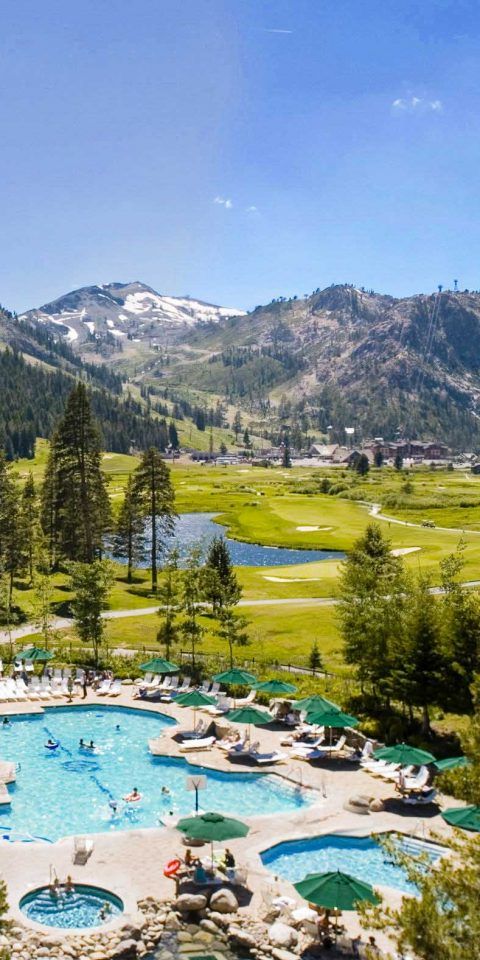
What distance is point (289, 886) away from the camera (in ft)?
76.8

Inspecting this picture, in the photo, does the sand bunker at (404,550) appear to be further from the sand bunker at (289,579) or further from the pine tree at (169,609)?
the pine tree at (169,609)

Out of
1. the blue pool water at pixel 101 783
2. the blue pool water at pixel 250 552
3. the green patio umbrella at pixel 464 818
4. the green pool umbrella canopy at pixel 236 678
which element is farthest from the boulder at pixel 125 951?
the blue pool water at pixel 250 552

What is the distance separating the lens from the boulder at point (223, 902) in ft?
71.2

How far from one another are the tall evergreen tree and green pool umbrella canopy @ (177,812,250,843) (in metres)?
49.6

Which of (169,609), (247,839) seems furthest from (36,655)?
(247,839)

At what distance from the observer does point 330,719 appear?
34.3 meters

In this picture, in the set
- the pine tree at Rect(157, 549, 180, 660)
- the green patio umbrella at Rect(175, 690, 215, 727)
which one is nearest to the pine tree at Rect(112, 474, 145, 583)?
the pine tree at Rect(157, 549, 180, 660)

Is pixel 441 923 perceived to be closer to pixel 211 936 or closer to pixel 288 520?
pixel 211 936

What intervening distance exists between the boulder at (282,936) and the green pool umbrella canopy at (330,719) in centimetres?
1344

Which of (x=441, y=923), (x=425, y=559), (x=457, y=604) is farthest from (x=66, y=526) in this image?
(x=441, y=923)

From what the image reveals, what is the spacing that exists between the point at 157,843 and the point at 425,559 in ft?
241

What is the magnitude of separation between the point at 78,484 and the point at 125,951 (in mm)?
61546

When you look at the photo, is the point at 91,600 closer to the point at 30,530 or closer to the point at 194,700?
the point at 194,700

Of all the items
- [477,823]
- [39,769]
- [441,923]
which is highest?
[441,923]
